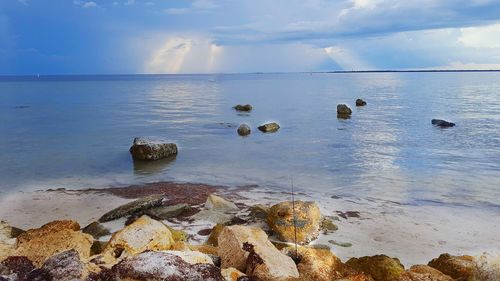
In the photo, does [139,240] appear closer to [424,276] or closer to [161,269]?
[161,269]

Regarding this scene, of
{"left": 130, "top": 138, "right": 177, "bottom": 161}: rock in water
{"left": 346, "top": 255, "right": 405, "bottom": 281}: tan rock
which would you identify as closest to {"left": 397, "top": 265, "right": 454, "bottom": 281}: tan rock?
{"left": 346, "top": 255, "right": 405, "bottom": 281}: tan rock

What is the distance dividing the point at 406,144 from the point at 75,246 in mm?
18969

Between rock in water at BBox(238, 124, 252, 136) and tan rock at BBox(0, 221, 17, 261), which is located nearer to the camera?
tan rock at BBox(0, 221, 17, 261)

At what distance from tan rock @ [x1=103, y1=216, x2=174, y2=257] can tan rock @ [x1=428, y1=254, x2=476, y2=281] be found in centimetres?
423

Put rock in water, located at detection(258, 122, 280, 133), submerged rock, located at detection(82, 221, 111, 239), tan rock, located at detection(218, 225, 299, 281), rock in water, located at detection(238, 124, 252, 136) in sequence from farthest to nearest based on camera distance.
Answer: rock in water, located at detection(258, 122, 280, 133) → rock in water, located at detection(238, 124, 252, 136) → submerged rock, located at detection(82, 221, 111, 239) → tan rock, located at detection(218, 225, 299, 281)

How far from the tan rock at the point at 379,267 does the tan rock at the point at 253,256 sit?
4.27 feet

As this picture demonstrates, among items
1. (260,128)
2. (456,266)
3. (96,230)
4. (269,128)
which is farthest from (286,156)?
(456,266)

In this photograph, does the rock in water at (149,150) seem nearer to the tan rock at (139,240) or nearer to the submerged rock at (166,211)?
the submerged rock at (166,211)

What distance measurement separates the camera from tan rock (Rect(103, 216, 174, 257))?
640 cm

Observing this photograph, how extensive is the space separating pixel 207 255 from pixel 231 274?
22.0 inches

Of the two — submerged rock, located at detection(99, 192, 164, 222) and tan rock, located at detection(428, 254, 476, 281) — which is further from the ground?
tan rock, located at detection(428, 254, 476, 281)

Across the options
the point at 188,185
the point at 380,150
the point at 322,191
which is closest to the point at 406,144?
the point at 380,150

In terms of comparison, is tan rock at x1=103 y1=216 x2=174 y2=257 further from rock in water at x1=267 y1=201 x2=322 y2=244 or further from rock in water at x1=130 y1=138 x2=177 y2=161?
rock in water at x1=130 y1=138 x2=177 y2=161

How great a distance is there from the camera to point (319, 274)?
623cm
